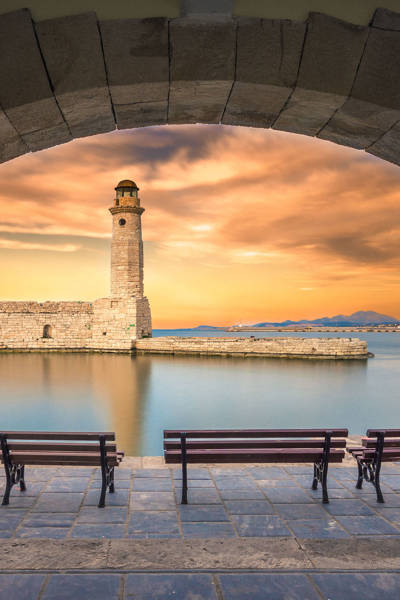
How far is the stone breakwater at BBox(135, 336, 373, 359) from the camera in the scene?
88.0ft

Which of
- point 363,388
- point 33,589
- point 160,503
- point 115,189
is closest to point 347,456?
point 160,503

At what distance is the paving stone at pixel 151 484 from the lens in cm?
391

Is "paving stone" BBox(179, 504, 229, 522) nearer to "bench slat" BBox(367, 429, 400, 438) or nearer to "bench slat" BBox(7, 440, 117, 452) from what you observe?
"bench slat" BBox(7, 440, 117, 452)

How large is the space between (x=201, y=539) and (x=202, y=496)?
79cm

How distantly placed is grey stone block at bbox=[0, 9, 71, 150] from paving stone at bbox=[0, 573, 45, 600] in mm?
2489

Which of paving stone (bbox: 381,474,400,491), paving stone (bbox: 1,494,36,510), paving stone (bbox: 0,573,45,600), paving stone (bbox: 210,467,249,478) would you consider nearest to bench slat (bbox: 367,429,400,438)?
paving stone (bbox: 381,474,400,491)

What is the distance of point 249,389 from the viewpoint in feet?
62.6

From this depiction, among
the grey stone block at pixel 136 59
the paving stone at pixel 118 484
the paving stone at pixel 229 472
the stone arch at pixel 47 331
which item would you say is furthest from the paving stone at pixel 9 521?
the stone arch at pixel 47 331

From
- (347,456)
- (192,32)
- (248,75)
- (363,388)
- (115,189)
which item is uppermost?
(115,189)

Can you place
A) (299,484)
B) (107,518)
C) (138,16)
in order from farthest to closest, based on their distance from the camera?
1. (299,484)
2. (107,518)
3. (138,16)

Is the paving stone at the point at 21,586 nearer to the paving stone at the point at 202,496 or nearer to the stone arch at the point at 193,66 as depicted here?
the paving stone at the point at 202,496

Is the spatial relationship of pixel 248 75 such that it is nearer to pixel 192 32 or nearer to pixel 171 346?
pixel 192 32

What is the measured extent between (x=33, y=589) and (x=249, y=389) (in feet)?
56.6

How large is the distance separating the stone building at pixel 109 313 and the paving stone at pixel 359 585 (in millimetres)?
25292
